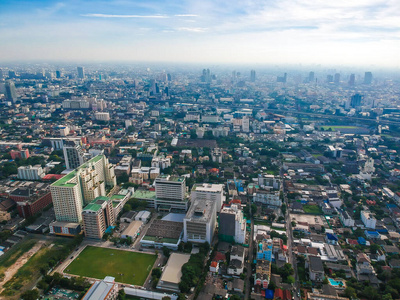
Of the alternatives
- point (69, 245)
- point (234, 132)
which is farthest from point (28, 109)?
point (69, 245)

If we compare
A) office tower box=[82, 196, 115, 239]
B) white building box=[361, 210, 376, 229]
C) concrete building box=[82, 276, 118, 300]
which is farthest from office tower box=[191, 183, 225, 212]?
white building box=[361, 210, 376, 229]

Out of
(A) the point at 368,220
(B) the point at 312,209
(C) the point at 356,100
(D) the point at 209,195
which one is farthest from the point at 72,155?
(C) the point at 356,100

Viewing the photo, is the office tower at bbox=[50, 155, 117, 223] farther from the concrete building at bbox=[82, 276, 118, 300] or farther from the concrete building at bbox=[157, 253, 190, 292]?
the concrete building at bbox=[157, 253, 190, 292]

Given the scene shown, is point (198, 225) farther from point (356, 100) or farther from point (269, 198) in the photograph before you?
point (356, 100)

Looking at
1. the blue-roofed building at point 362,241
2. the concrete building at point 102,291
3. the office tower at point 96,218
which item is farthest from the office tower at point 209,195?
the blue-roofed building at point 362,241

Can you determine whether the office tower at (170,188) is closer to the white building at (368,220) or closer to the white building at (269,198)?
the white building at (269,198)

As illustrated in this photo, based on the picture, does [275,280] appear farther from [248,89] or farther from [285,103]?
[248,89]
